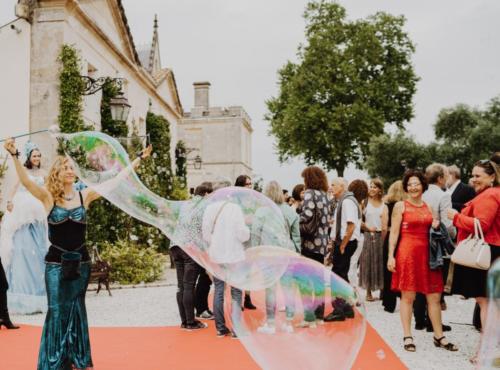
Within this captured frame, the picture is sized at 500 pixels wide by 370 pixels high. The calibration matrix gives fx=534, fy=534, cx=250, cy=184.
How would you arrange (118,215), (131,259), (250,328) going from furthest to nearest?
(118,215), (131,259), (250,328)

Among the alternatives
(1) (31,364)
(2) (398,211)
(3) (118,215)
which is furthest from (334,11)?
(1) (31,364)

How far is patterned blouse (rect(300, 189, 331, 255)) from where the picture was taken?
722 cm

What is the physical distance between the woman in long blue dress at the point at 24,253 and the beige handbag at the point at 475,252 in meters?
6.62

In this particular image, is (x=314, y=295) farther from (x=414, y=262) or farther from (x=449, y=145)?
(x=449, y=145)

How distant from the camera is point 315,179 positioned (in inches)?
287

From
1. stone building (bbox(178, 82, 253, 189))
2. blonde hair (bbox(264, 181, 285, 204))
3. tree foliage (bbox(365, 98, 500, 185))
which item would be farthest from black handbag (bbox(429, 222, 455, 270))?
stone building (bbox(178, 82, 253, 189))

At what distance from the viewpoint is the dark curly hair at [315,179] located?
729 cm

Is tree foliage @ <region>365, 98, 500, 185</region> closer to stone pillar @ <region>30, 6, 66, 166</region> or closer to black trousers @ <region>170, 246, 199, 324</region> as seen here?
stone pillar @ <region>30, 6, 66, 166</region>

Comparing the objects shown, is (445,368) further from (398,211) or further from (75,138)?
(75,138)

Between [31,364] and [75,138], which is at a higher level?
[75,138]

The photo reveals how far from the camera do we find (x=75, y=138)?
5.50 metres

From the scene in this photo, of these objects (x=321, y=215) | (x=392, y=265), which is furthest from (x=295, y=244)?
(x=392, y=265)

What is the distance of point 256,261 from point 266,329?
0.76m

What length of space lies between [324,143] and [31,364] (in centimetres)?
2696
